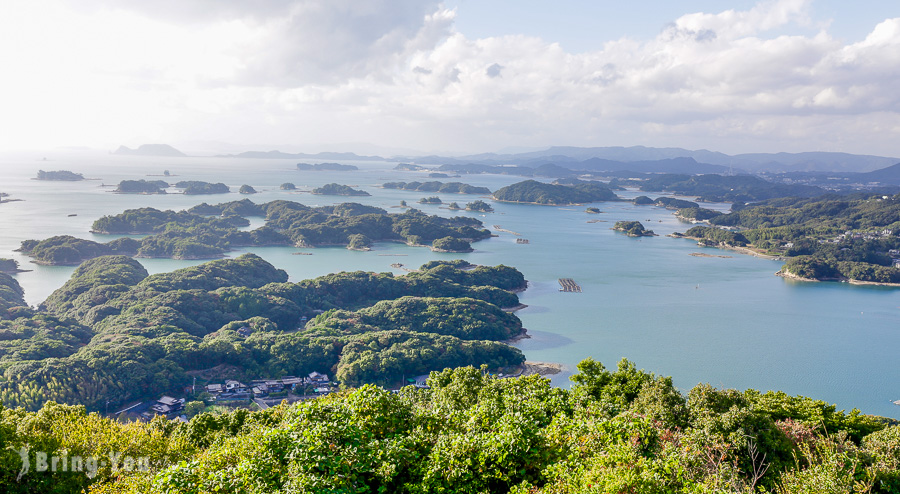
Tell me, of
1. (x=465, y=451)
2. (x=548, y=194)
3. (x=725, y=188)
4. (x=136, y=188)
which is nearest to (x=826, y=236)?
(x=548, y=194)

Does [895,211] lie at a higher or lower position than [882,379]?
higher

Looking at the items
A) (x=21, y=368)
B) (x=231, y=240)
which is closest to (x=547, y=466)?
(x=21, y=368)

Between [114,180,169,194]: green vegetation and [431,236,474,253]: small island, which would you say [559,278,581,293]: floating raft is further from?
[114,180,169,194]: green vegetation

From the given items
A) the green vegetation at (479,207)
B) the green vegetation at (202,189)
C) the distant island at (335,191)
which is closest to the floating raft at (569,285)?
the green vegetation at (479,207)

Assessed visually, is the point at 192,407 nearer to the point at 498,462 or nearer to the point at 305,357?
the point at 305,357
